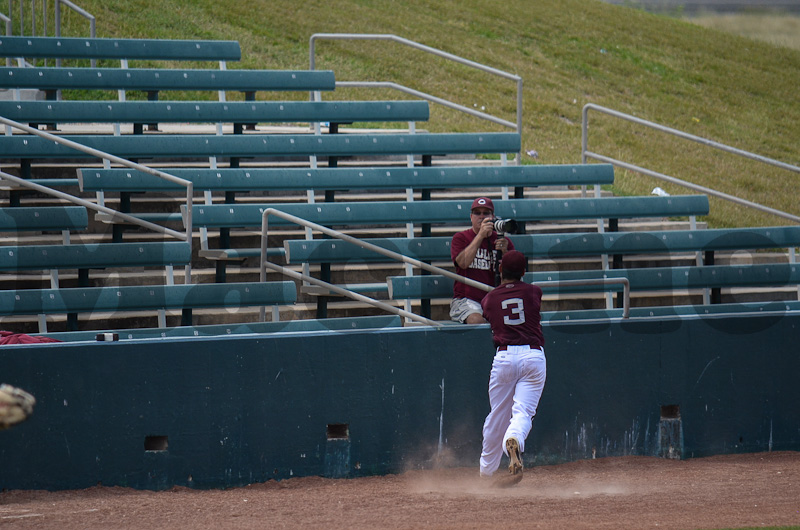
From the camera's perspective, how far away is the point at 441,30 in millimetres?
19078

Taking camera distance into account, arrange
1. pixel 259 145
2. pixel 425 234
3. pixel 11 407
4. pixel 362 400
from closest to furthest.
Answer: pixel 11 407
pixel 362 400
pixel 425 234
pixel 259 145

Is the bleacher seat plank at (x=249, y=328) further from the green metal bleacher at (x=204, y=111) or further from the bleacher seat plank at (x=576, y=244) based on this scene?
the green metal bleacher at (x=204, y=111)

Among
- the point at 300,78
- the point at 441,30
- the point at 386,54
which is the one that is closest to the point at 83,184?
the point at 300,78

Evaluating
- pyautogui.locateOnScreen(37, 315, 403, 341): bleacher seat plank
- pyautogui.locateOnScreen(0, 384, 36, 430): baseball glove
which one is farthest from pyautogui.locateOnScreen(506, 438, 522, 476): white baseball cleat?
pyautogui.locateOnScreen(0, 384, 36, 430): baseball glove

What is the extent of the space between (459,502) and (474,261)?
2.24 metres

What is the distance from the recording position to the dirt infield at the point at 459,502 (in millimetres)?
5988

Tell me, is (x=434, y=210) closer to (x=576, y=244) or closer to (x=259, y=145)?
(x=576, y=244)

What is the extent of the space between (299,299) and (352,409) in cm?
226

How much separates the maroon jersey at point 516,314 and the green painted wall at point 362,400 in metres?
0.73

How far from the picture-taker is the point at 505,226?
7742mm

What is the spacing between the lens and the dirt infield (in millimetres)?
5988

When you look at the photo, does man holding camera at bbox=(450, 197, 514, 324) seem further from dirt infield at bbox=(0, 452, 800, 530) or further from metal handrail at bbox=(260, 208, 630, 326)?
dirt infield at bbox=(0, 452, 800, 530)

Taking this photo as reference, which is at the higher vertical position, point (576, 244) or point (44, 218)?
point (44, 218)

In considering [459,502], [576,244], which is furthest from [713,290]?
[459,502]
